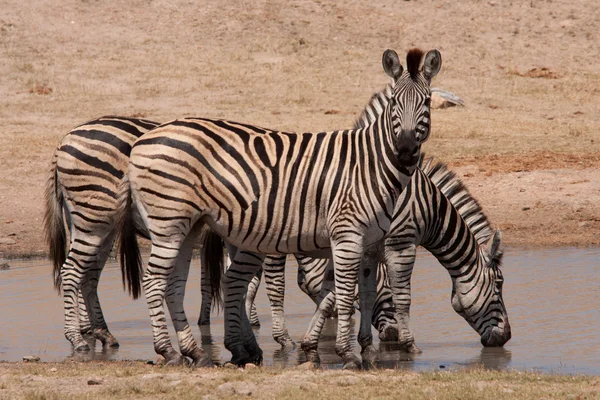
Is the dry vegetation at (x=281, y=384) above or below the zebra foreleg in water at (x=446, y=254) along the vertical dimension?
below

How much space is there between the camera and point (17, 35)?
25.2 m

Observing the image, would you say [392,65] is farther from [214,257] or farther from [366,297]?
[214,257]

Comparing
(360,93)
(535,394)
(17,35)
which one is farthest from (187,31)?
(535,394)

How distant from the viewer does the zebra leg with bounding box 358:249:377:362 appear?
348 inches

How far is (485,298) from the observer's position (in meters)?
9.29

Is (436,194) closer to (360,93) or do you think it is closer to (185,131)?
(185,131)

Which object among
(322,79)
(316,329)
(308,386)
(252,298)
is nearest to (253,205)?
(316,329)

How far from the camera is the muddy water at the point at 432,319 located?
8742 mm

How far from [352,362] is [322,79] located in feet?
52.0

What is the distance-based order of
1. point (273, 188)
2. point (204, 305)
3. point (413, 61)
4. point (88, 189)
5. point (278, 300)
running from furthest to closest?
point (204, 305) → point (278, 300) → point (88, 189) → point (273, 188) → point (413, 61)

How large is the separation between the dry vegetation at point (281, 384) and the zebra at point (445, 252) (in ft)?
5.70

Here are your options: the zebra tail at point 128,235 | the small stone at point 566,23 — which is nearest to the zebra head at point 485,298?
the zebra tail at point 128,235

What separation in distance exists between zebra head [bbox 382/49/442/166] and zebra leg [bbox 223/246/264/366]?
60.9 inches

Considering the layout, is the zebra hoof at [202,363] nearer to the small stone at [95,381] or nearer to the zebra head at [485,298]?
the small stone at [95,381]
